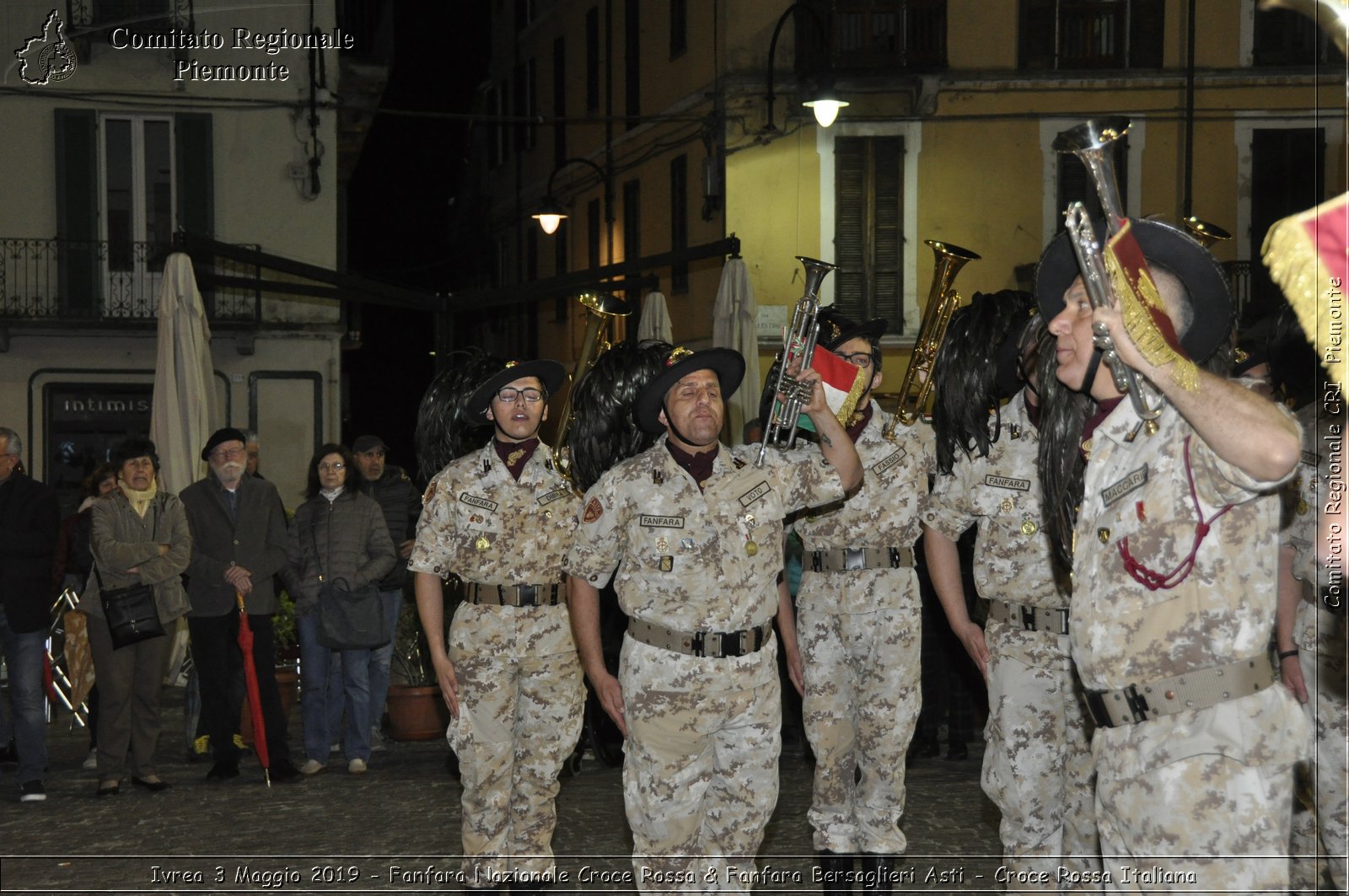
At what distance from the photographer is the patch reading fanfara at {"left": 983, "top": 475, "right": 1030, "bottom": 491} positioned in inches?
251

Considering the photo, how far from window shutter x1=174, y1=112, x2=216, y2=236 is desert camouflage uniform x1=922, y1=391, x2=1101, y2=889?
700 inches

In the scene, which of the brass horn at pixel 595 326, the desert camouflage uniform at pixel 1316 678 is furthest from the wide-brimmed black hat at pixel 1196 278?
the brass horn at pixel 595 326

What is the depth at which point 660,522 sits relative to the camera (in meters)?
5.81

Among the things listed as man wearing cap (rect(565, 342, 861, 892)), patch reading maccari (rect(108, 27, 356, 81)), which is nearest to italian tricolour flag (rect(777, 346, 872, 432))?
man wearing cap (rect(565, 342, 861, 892))

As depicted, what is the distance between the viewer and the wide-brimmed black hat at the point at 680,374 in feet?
19.6

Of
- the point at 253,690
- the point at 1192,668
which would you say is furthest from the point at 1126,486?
the point at 253,690

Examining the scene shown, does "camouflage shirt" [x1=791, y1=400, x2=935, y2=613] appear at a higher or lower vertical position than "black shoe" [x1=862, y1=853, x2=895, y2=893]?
higher

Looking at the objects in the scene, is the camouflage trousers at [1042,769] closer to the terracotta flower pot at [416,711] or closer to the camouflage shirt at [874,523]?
the camouflage shirt at [874,523]

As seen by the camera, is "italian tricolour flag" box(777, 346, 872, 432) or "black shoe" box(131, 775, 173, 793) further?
"black shoe" box(131, 775, 173, 793)

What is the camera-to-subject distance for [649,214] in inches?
1115

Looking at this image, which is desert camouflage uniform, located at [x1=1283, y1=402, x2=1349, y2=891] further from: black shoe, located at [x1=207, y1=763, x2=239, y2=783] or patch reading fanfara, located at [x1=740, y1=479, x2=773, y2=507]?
black shoe, located at [x1=207, y1=763, x2=239, y2=783]

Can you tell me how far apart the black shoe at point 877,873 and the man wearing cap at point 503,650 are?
59.0 inches

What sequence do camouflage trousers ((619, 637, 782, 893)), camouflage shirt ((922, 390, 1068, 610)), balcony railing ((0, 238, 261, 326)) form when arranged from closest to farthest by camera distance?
1. camouflage trousers ((619, 637, 782, 893))
2. camouflage shirt ((922, 390, 1068, 610))
3. balcony railing ((0, 238, 261, 326))

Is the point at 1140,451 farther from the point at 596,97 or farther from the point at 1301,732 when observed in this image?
the point at 596,97
